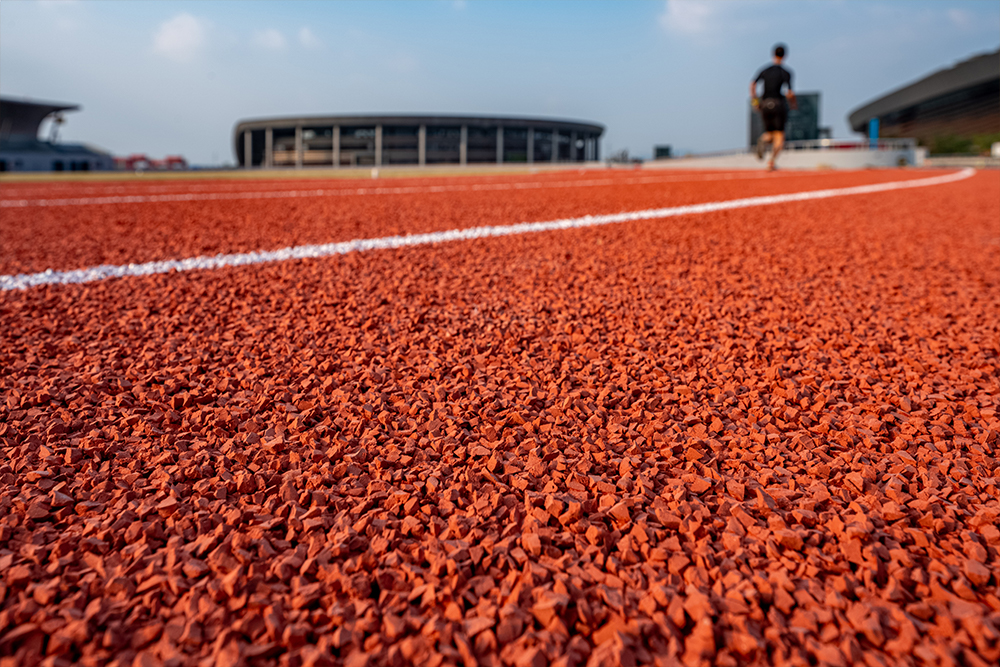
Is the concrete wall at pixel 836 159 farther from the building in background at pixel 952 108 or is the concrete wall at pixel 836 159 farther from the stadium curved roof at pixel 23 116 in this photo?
the stadium curved roof at pixel 23 116

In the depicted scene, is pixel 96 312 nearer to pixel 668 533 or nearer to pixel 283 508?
pixel 283 508

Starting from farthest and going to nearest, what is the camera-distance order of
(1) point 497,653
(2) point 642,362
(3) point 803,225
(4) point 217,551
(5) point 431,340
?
(3) point 803,225
(5) point 431,340
(2) point 642,362
(4) point 217,551
(1) point 497,653

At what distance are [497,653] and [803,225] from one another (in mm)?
3888

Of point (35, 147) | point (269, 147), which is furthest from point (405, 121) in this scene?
point (35, 147)

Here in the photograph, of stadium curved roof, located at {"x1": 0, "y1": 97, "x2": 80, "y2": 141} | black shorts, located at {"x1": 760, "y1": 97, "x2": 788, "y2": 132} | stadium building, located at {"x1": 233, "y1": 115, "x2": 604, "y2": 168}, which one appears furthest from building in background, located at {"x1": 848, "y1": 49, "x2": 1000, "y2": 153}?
stadium curved roof, located at {"x1": 0, "y1": 97, "x2": 80, "y2": 141}

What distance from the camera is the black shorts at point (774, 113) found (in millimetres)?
11180

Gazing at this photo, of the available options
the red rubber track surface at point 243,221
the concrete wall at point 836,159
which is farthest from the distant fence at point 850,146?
the red rubber track surface at point 243,221

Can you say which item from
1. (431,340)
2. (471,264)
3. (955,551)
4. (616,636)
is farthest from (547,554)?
(471,264)

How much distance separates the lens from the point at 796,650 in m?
0.70

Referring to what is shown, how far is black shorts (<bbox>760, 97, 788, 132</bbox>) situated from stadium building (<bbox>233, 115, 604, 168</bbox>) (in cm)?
6867

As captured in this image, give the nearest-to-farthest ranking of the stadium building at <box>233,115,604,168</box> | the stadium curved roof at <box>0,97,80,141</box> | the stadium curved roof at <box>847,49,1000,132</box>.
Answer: the stadium curved roof at <box>847,49,1000,132</box> < the stadium curved roof at <box>0,97,80,141</box> < the stadium building at <box>233,115,604,168</box>

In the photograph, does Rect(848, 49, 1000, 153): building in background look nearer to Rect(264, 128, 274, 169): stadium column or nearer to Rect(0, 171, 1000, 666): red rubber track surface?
Rect(0, 171, 1000, 666): red rubber track surface

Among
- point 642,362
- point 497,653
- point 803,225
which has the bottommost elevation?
point 497,653

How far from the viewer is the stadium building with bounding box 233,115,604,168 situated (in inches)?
3066
